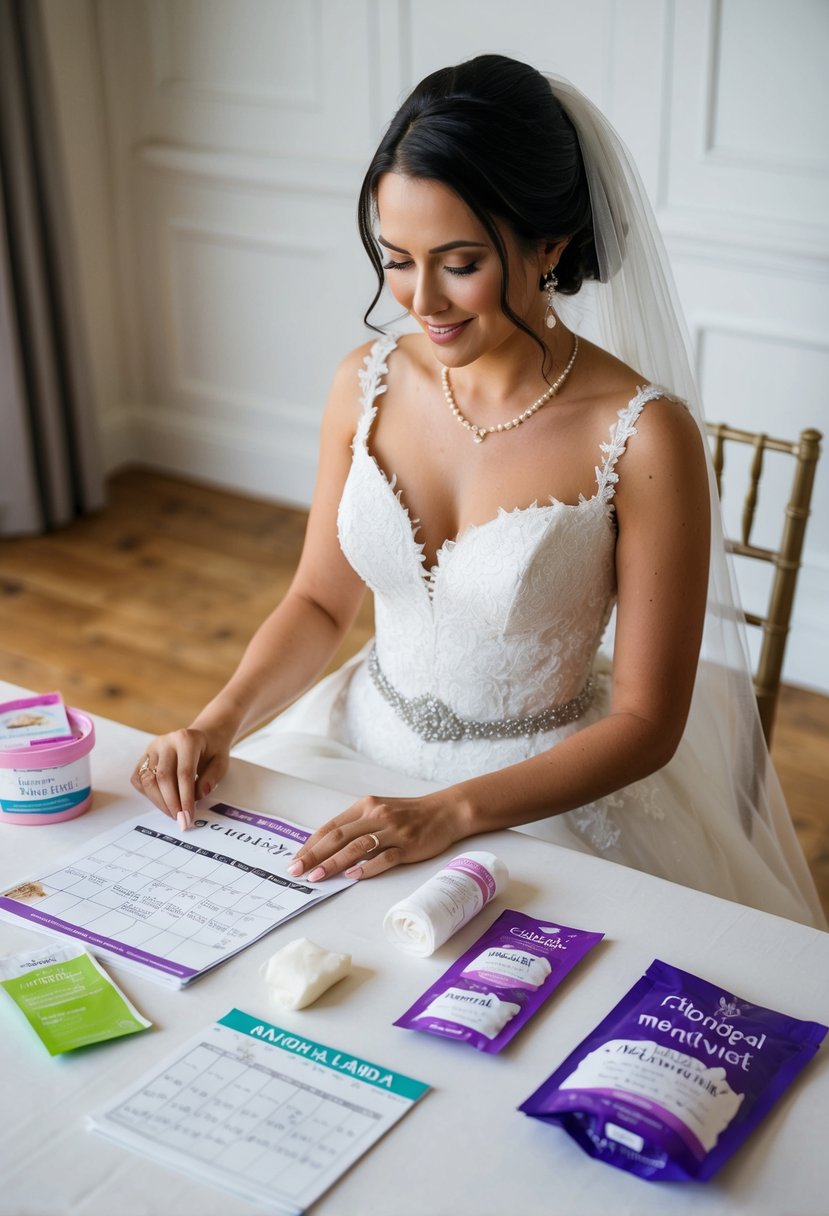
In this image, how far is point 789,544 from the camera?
207 centimetres

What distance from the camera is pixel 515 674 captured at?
1.81 meters

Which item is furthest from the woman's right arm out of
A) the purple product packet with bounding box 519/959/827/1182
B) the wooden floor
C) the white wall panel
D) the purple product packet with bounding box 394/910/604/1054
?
the white wall panel

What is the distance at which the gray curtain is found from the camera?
3791 mm

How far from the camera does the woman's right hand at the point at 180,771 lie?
4.83 ft

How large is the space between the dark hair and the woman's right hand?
0.62 meters

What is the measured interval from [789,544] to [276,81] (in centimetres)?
251

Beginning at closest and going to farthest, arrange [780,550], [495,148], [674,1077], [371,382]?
[674,1077]
[495,148]
[371,382]
[780,550]

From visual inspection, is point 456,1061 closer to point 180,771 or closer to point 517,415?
point 180,771

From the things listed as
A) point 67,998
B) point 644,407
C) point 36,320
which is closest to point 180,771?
point 67,998

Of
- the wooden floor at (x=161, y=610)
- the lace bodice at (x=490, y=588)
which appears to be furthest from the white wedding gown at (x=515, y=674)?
the wooden floor at (x=161, y=610)

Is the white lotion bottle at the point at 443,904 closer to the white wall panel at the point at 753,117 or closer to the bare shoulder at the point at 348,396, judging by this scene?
the bare shoulder at the point at 348,396

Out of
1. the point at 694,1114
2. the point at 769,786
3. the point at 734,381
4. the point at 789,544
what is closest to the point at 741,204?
the point at 734,381

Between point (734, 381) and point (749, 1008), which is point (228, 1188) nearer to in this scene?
point (749, 1008)

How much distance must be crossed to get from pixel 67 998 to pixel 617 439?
0.94 meters
